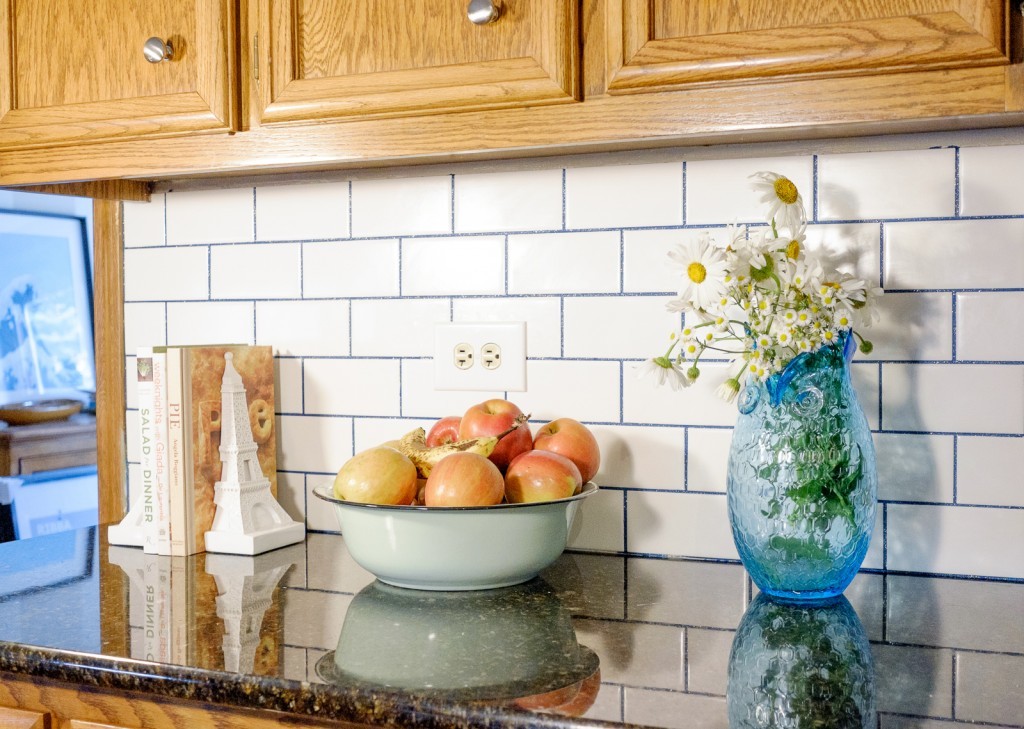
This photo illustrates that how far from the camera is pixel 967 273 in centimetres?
126

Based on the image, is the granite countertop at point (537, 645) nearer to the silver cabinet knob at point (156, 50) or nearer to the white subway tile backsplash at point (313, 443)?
the white subway tile backsplash at point (313, 443)

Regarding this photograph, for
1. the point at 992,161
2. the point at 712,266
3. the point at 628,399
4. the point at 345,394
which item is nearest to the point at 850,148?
the point at 992,161

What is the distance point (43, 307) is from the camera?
3.84 metres

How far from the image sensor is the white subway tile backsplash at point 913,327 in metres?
1.27

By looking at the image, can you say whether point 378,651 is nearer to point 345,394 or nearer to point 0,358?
point 345,394

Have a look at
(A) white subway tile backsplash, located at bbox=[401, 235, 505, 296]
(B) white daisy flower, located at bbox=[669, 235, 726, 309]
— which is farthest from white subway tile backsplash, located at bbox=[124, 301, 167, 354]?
(B) white daisy flower, located at bbox=[669, 235, 726, 309]

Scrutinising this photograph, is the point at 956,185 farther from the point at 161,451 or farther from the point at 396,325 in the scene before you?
the point at 161,451

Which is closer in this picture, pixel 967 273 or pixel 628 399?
pixel 967 273

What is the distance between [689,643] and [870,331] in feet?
1.69

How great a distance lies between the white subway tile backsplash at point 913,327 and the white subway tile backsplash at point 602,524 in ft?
1.33

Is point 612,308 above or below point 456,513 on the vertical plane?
above

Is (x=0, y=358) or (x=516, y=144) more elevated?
(x=516, y=144)

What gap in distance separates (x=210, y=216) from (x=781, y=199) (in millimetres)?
953

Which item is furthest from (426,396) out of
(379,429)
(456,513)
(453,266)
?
(456,513)
